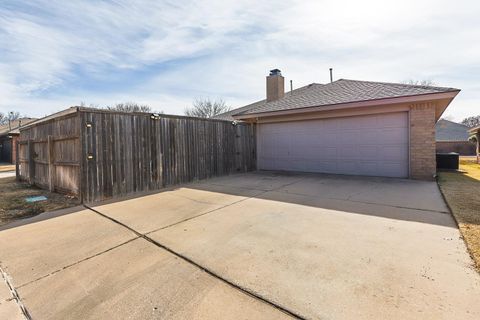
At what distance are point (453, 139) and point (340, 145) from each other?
27.0m

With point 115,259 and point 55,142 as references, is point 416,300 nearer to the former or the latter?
point 115,259

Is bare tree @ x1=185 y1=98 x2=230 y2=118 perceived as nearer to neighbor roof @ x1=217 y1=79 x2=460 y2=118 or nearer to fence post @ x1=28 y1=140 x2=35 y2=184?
neighbor roof @ x1=217 y1=79 x2=460 y2=118

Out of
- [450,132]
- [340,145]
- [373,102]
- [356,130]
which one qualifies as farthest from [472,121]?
[373,102]

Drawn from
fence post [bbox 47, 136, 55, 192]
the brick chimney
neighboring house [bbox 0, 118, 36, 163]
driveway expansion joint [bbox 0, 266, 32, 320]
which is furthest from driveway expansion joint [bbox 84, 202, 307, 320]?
neighboring house [bbox 0, 118, 36, 163]

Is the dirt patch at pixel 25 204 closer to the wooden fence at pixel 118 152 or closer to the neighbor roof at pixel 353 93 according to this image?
the wooden fence at pixel 118 152

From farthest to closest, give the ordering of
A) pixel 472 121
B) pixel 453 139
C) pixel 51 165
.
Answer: pixel 472 121 < pixel 453 139 < pixel 51 165

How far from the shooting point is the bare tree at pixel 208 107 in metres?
33.0

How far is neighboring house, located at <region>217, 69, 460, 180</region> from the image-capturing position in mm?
7312

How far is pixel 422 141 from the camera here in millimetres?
7320

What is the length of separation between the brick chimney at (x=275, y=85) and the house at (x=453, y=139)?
20.3 meters

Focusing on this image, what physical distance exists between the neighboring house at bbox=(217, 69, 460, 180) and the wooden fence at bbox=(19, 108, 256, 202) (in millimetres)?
2443

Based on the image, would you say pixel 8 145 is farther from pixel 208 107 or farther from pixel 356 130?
pixel 356 130

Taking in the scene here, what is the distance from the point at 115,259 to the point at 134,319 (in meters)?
1.22

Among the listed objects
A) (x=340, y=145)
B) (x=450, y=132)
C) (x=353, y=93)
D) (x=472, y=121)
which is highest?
(x=472, y=121)
